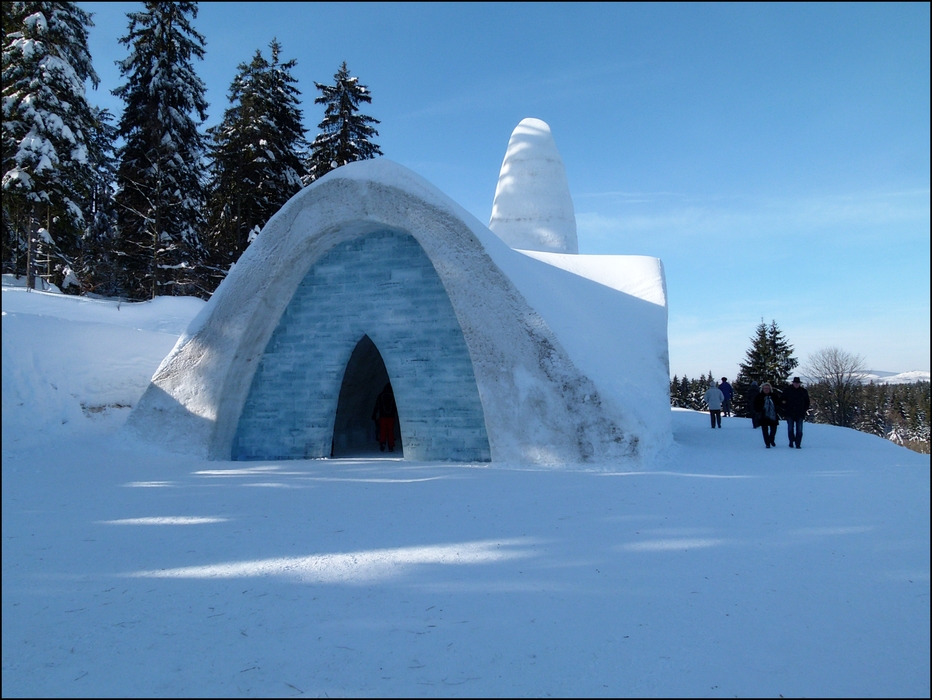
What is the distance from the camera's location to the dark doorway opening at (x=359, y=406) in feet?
37.3

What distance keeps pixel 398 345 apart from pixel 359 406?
319cm

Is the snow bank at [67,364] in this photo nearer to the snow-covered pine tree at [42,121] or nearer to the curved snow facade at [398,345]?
the curved snow facade at [398,345]

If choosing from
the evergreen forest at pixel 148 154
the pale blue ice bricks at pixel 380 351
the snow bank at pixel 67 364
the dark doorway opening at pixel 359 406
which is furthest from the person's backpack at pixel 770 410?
the evergreen forest at pixel 148 154

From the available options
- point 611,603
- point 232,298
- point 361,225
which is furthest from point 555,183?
point 611,603

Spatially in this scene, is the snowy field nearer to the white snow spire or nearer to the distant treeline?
the white snow spire

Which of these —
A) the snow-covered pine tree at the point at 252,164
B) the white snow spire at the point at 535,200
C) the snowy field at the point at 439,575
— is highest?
the snow-covered pine tree at the point at 252,164

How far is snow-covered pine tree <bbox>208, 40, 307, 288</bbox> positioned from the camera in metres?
24.4

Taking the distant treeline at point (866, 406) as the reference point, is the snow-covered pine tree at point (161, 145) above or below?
above

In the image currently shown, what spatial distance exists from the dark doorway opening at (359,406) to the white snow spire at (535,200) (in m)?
6.43

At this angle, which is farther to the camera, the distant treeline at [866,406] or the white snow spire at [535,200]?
the distant treeline at [866,406]

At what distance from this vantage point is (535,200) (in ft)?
53.8

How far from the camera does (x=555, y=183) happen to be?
651 inches

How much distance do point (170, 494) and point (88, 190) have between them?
1764 centimetres

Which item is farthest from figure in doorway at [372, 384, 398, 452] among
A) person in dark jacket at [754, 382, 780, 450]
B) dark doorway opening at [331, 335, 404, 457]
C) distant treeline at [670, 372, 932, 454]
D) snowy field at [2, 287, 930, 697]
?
distant treeline at [670, 372, 932, 454]
